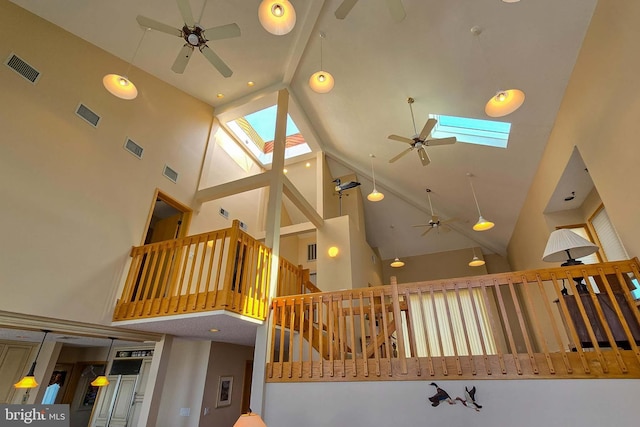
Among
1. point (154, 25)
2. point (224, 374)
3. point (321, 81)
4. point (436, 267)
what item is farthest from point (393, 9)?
point (436, 267)

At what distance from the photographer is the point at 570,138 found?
13.8 ft

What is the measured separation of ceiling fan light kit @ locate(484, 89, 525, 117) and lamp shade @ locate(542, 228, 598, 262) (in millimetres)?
1594

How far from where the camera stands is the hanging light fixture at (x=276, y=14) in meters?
2.84

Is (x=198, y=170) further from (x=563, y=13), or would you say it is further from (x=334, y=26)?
(x=563, y=13)

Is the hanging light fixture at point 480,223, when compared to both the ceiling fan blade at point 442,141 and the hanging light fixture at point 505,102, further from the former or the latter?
the hanging light fixture at point 505,102

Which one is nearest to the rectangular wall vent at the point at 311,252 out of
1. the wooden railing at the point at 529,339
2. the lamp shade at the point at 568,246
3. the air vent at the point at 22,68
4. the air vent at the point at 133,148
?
the wooden railing at the point at 529,339

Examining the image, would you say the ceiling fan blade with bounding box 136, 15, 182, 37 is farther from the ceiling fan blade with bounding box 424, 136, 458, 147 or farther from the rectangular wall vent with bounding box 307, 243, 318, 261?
the rectangular wall vent with bounding box 307, 243, 318, 261

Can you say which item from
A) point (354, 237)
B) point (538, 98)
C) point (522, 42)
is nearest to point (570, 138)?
point (538, 98)

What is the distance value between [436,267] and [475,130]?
5.60 m

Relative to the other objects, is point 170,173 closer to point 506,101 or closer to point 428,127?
point 428,127

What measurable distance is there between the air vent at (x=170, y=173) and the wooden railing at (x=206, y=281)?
163 cm

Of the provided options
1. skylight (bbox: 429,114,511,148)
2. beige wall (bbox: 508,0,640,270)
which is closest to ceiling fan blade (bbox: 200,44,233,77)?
skylight (bbox: 429,114,511,148)

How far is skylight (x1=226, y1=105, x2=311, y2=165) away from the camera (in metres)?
8.45

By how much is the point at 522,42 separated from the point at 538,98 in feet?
3.08
